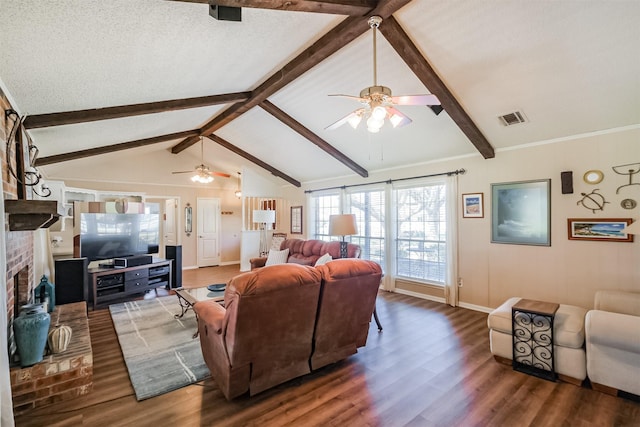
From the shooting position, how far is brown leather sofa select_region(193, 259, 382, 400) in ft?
6.67

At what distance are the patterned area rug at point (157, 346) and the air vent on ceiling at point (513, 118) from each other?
14.2 feet

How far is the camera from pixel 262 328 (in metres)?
2.11

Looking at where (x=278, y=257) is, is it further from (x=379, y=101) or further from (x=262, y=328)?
(x=379, y=101)

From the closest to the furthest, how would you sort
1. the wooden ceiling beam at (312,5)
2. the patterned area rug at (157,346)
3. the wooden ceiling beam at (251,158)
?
1. the wooden ceiling beam at (312,5)
2. the patterned area rug at (157,346)
3. the wooden ceiling beam at (251,158)

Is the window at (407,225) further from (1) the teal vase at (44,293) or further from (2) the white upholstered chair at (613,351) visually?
(1) the teal vase at (44,293)

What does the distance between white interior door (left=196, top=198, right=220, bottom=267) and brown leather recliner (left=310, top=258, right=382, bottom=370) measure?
21.9ft

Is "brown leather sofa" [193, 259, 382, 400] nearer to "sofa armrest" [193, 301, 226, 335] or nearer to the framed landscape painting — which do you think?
"sofa armrest" [193, 301, 226, 335]

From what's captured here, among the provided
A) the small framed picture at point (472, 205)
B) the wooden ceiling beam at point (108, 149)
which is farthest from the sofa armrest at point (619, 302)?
the wooden ceiling beam at point (108, 149)

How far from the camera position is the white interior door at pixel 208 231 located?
8359 mm

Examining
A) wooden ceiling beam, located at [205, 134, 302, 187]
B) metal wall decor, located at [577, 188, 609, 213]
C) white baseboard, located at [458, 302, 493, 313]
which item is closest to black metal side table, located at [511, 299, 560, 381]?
metal wall decor, located at [577, 188, 609, 213]

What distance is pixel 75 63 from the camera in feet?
7.09

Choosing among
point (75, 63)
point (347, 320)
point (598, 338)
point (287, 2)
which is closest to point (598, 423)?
point (598, 338)

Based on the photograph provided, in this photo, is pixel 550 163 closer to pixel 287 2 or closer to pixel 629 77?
pixel 629 77

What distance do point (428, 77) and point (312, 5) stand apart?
1517mm
